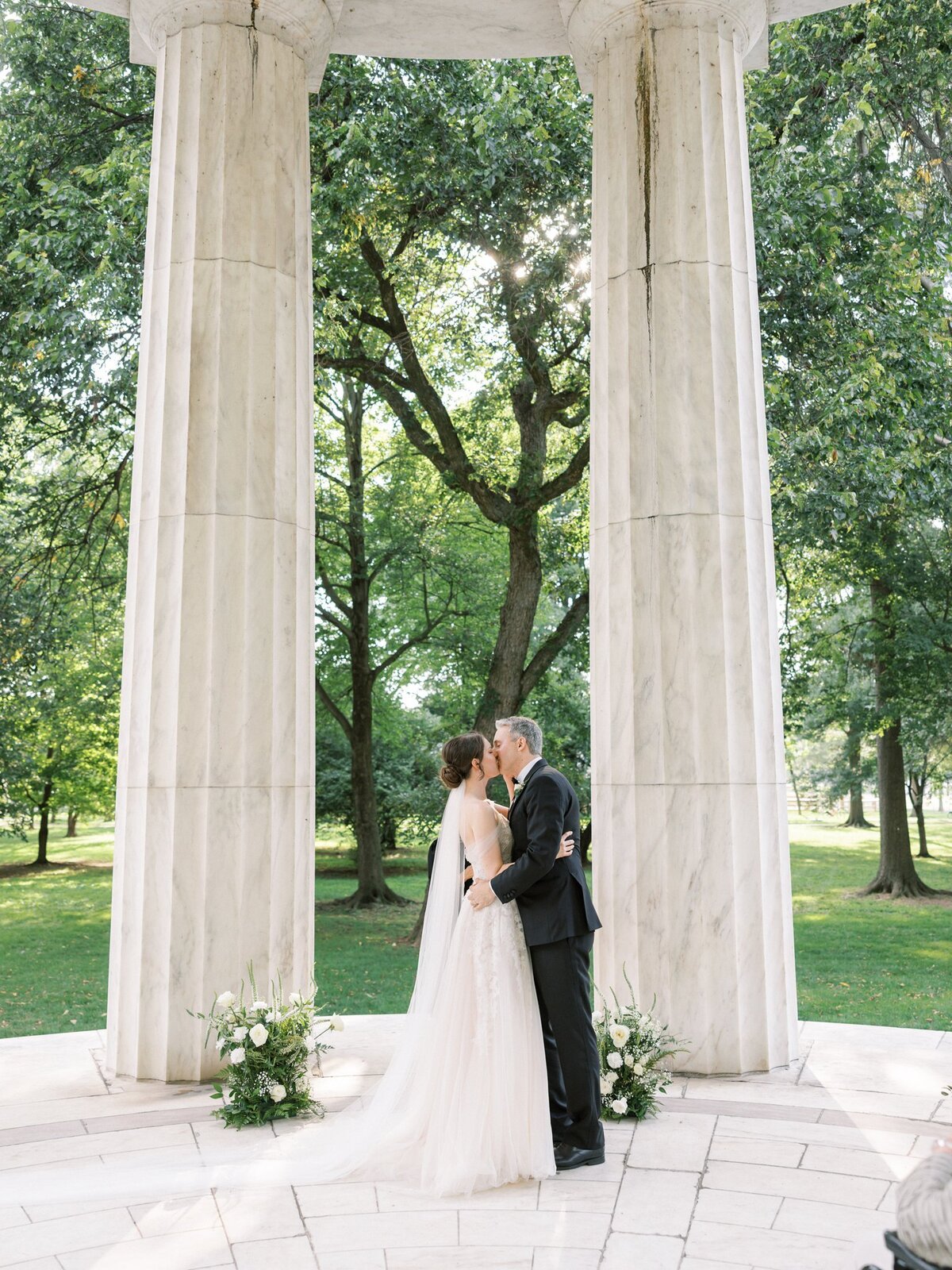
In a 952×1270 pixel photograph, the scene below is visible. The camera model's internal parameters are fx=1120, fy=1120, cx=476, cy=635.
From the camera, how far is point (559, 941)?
7.46 m

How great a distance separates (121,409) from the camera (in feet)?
59.3

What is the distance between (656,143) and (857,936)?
21712 millimetres

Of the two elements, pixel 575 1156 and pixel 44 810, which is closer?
pixel 575 1156

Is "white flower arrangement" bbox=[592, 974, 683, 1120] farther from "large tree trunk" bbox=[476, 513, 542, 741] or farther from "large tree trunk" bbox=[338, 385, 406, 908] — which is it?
"large tree trunk" bbox=[338, 385, 406, 908]

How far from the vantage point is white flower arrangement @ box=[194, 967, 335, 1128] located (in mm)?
8188

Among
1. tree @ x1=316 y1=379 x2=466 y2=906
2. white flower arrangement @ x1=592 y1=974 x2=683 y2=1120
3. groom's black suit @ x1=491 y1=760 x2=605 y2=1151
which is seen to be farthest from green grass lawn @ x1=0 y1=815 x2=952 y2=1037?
groom's black suit @ x1=491 y1=760 x2=605 y2=1151

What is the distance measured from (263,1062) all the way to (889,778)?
81.8ft

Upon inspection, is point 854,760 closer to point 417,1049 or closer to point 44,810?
point 44,810

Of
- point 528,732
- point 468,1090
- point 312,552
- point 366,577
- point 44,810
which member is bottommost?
point 468,1090

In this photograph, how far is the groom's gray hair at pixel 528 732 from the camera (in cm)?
776

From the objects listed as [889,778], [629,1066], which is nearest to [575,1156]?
[629,1066]

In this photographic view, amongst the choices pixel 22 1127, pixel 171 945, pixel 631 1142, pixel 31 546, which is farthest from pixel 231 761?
pixel 31 546

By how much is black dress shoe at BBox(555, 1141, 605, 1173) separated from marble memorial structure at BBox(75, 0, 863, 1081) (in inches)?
80.5

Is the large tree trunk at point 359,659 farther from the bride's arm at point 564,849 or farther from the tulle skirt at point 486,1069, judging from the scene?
the tulle skirt at point 486,1069
